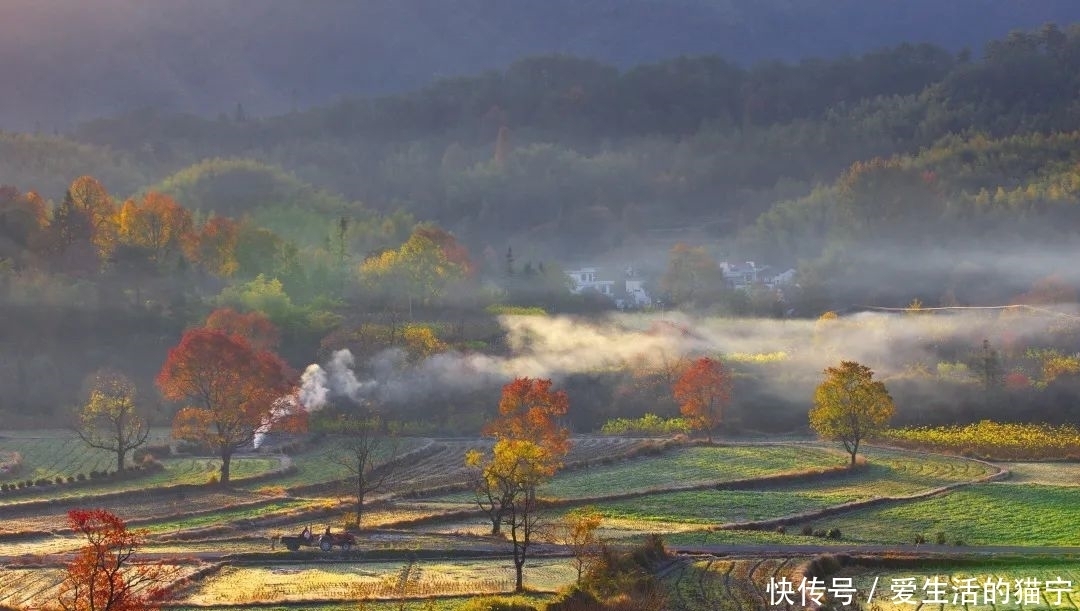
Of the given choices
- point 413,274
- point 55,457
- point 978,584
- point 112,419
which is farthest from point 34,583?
point 413,274

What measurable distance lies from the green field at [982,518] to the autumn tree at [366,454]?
1656 centimetres

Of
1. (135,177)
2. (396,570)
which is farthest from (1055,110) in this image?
(396,570)

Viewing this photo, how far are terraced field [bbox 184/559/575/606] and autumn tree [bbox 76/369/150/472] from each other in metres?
20.3

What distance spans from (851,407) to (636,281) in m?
59.4

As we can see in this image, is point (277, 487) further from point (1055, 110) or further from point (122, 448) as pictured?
point (1055, 110)

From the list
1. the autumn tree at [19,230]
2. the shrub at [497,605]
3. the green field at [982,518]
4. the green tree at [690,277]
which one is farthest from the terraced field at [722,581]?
the green tree at [690,277]

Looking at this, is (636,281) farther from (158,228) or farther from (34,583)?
(34,583)

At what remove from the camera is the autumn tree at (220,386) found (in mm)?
58344

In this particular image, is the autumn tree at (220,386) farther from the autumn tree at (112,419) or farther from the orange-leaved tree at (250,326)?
the orange-leaved tree at (250,326)

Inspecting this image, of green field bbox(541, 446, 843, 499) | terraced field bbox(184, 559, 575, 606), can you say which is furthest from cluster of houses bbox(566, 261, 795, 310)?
terraced field bbox(184, 559, 575, 606)

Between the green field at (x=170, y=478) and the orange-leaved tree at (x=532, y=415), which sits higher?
the orange-leaved tree at (x=532, y=415)

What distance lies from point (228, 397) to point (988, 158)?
301ft

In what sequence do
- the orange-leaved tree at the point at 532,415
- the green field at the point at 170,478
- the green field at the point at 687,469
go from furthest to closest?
1. the orange-leaved tree at the point at 532,415
2. the green field at the point at 687,469
3. the green field at the point at 170,478

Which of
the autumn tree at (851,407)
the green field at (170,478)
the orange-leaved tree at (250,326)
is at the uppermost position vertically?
the orange-leaved tree at (250,326)
